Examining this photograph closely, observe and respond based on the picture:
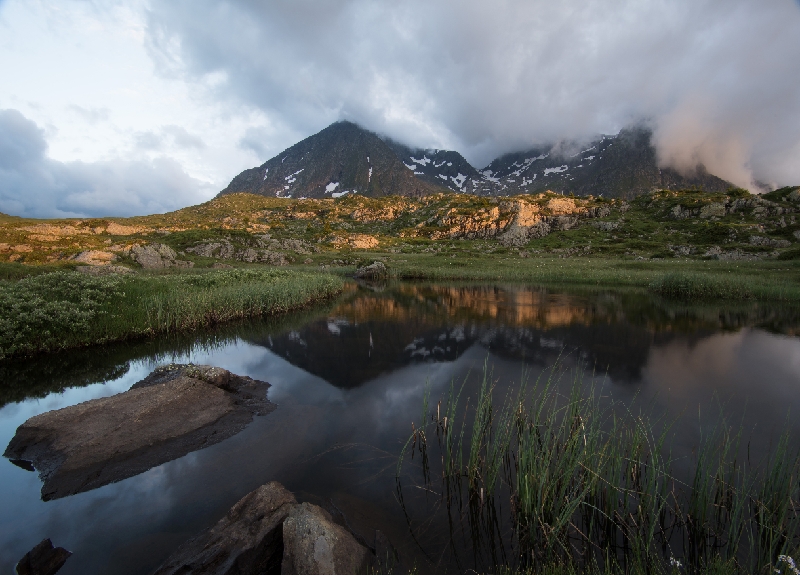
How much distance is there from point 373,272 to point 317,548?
5154 centimetres

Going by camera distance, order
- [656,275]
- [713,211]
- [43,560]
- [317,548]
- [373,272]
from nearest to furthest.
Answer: [317,548] → [43,560] → [656,275] → [373,272] → [713,211]

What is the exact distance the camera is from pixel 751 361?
1712 cm

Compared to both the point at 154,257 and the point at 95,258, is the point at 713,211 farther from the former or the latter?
the point at 95,258

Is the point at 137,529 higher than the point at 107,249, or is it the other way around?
the point at 107,249

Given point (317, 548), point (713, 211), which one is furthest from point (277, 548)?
point (713, 211)

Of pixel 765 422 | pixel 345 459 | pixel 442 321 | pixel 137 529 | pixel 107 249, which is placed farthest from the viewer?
pixel 107 249

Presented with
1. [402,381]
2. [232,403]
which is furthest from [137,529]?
[402,381]

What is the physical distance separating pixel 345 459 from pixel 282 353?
1057 cm

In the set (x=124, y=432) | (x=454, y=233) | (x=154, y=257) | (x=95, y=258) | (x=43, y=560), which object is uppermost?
(x=454, y=233)

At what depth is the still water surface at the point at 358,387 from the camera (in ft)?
21.5

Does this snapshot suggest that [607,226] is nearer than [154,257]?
No

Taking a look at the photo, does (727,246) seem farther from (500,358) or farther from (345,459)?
(345,459)

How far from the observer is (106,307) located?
18188 millimetres

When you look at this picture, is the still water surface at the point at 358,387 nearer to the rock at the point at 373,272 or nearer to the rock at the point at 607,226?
the rock at the point at 373,272
